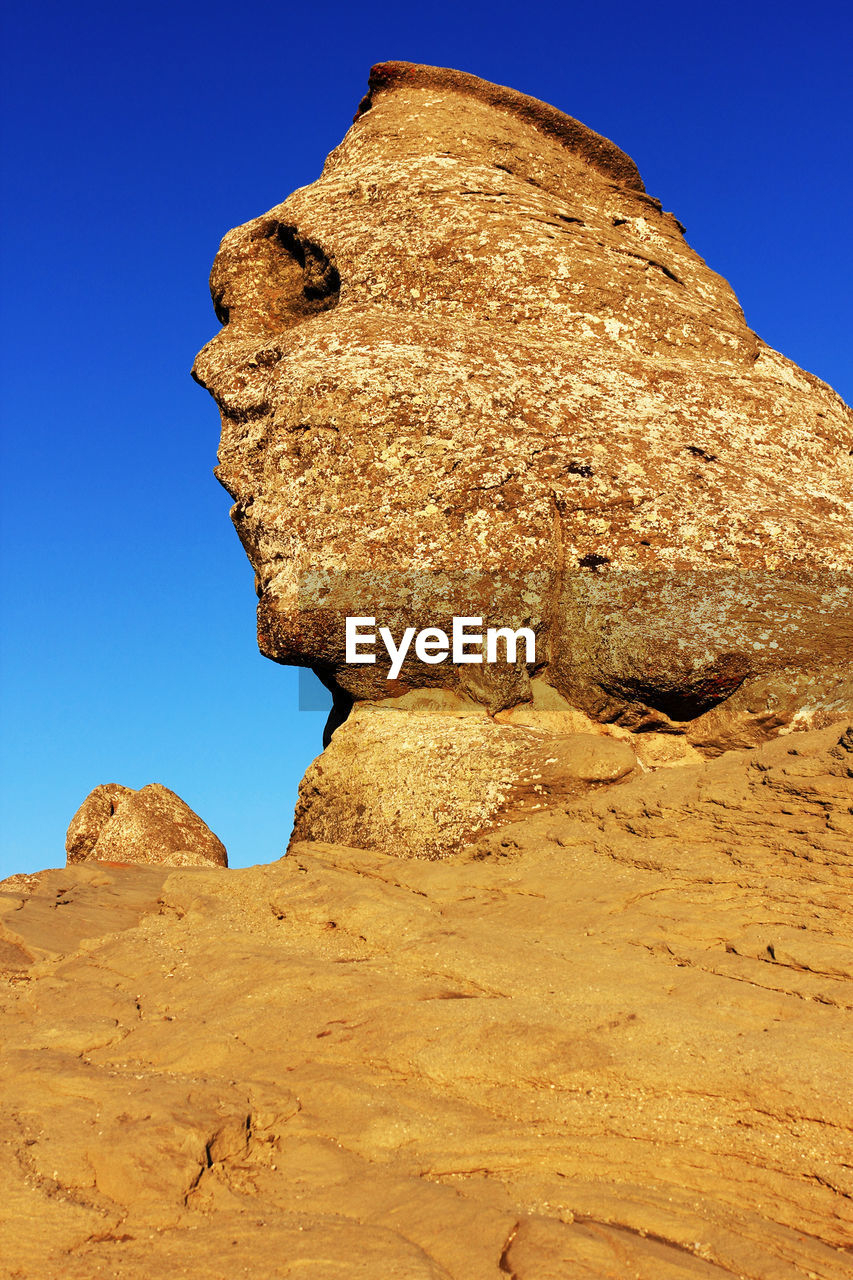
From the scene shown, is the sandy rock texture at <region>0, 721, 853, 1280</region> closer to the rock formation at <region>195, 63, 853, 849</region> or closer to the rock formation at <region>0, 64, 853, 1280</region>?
the rock formation at <region>0, 64, 853, 1280</region>

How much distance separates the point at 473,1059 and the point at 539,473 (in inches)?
195

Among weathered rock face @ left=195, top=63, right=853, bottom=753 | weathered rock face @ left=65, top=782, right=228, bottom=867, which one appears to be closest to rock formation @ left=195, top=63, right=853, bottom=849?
weathered rock face @ left=195, top=63, right=853, bottom=753

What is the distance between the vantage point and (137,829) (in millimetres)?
10039

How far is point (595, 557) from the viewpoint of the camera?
24.7 ft

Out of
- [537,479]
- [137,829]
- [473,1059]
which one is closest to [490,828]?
[473,1059]

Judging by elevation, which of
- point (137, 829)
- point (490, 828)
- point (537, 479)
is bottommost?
point (137, 829)

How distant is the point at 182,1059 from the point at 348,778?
326 cm

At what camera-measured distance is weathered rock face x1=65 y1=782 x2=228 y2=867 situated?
390 inches

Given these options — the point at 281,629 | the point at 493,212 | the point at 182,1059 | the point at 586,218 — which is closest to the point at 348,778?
the point at 281,629

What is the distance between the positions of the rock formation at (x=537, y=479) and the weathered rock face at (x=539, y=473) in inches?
0.7

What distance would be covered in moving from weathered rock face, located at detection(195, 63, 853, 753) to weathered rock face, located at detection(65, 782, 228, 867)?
3043 mm

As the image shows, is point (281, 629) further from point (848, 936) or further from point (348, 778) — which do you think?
point (848, 936)

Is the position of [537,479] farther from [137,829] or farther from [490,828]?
[137,829]

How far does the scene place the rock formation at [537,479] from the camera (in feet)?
23.8
